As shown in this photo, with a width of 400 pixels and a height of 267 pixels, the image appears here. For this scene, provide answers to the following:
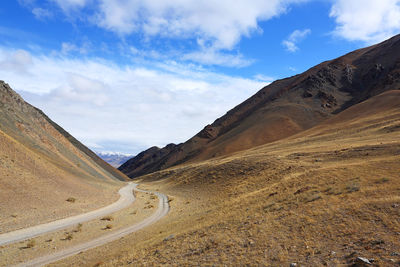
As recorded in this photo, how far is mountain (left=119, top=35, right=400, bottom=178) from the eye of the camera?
94.2 meters

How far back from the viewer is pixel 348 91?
115m

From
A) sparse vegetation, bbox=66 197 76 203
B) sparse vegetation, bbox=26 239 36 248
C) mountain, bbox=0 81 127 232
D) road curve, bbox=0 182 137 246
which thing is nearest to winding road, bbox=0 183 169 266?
road curve, bbox=0 182 137 246

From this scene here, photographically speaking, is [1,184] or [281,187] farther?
[1,184]

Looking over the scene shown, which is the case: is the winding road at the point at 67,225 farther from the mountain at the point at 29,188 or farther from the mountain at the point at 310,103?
the mountain at the point at 310,103

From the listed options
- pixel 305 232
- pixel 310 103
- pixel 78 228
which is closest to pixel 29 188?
pixel 78 228

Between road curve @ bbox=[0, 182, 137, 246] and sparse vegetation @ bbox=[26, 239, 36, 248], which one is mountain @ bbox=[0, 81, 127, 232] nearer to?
road curve @ bbox=[0, 182, 137, 246]

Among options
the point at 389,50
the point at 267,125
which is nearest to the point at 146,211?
the point at 267,125

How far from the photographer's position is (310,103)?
354 feet

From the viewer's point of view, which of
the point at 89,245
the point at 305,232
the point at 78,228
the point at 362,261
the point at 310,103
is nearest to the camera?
the point at 362,261

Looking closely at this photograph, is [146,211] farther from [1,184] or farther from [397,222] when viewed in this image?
[397,222]

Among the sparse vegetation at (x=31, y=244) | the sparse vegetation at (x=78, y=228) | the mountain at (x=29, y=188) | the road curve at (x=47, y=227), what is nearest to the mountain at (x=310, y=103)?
the mountain at (x=29, y=188)

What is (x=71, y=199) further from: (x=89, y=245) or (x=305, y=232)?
(x=305, y=232)

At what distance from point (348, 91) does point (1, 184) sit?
128844 mm

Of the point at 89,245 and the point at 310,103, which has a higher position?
the point at 310,103
